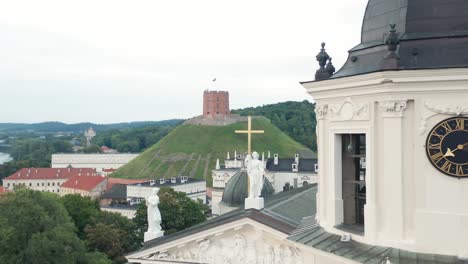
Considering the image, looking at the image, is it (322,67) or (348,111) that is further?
(322,67)

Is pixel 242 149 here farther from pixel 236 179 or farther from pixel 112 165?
pixel 236 179

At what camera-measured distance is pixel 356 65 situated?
13.6m

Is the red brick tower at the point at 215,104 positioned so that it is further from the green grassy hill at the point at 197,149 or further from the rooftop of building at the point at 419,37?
the rooftop of building at the point at 419,37

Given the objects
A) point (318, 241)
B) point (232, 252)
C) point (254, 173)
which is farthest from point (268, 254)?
point (318, 241)

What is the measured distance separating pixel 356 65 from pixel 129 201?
88.0 meters

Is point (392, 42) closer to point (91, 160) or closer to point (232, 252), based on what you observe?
point (232, 252)

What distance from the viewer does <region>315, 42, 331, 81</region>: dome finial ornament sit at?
47.3 feet

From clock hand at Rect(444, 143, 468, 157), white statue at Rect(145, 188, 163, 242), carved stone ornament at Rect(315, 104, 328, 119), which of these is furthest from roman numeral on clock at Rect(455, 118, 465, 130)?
white statue at Rect(145, 188, 163, 242)

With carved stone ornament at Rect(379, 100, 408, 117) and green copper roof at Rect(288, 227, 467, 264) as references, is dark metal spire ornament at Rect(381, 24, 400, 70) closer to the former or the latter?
carved stone ornament at Rect(379, 100, 408, 117)

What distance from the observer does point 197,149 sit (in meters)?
159

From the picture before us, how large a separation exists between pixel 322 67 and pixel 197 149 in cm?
14507

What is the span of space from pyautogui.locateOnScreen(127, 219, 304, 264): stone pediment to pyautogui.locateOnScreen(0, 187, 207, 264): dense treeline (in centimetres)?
2438

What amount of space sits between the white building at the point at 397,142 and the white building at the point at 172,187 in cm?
8308

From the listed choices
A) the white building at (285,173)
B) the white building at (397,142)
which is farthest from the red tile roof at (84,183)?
the white building at (397,142)
